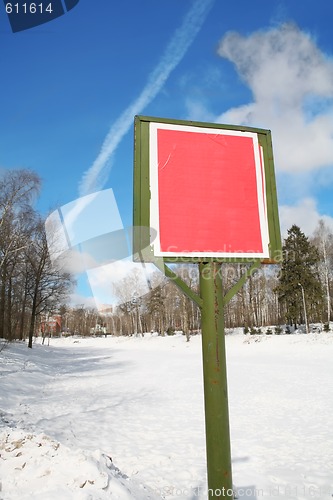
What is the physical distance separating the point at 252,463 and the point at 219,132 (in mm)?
4716

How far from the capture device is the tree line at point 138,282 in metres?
19.8

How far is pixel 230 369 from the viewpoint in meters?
15.8

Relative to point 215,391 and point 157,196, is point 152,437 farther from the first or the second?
point 157,196

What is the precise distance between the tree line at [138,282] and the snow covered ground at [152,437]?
2.44 meters

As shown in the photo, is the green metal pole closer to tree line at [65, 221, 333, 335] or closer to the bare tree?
tree line at [65, 221, 333, 335]

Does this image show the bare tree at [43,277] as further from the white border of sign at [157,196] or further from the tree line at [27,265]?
the white border of sign at [157,196]

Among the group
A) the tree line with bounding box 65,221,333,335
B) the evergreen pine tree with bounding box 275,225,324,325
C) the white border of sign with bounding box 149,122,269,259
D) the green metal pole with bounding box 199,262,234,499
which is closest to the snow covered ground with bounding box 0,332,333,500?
the green metal pole with bounding box 199,262,234,499

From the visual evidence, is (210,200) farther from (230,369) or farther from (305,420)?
(230,369)

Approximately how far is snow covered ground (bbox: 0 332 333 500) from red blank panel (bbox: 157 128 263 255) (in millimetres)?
2652

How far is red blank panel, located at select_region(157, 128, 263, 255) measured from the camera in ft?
8.60

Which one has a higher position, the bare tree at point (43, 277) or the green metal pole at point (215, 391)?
the bare tree at point (43, 277)

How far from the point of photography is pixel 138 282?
55.6 m

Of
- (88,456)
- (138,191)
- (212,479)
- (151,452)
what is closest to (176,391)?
(151,452)

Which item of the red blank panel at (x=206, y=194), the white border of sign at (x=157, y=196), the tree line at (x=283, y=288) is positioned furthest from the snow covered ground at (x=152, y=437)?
the tree line at (x=283, y=288)
